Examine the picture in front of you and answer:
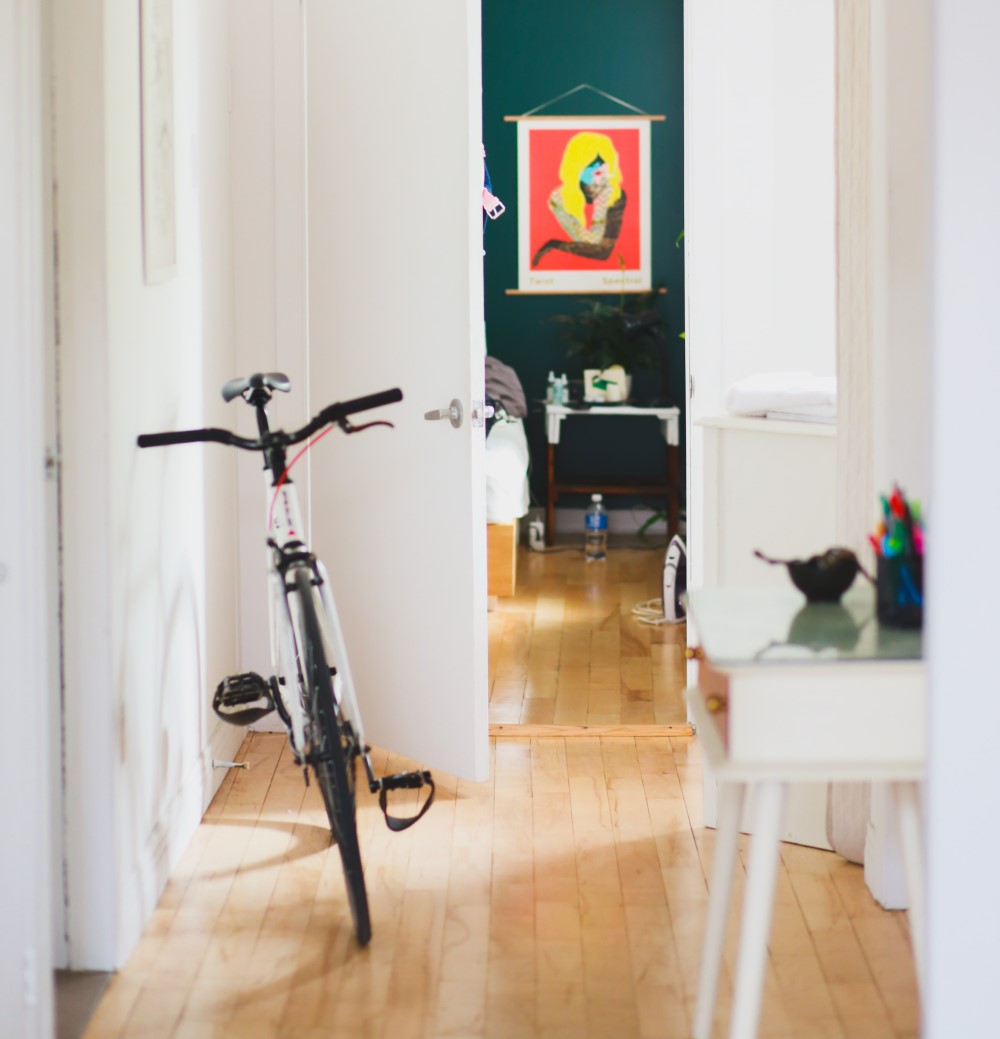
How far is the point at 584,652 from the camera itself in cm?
493

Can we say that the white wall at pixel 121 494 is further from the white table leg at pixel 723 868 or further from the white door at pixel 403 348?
the white table leg at pixel 723 868

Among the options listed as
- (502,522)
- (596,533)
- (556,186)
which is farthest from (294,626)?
(556,186)

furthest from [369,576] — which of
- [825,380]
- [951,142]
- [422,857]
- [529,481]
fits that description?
[529,481]

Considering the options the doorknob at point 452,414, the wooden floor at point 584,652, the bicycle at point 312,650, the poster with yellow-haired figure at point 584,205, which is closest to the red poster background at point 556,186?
the poster with yellow-haired figure at point 584,205

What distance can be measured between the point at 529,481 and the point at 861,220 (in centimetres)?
467

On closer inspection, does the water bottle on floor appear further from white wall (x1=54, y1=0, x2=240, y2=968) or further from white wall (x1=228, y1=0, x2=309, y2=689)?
white wall (x1=54, y1=0, x2=240, y2=968)

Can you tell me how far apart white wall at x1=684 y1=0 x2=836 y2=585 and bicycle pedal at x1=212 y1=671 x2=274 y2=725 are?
1268 millimetres

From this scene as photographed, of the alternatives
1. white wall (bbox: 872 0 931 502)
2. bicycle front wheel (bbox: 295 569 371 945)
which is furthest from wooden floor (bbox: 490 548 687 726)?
white wall (bbox: 872 0 931 502)

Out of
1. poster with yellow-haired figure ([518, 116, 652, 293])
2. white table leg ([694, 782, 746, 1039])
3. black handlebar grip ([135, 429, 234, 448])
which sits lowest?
white table leg ([694, 782, 746, 1039])

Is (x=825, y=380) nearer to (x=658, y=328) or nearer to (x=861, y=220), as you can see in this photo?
(x=861, y=220)

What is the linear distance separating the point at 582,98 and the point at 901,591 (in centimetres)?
581

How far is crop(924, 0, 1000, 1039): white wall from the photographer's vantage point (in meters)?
1.64

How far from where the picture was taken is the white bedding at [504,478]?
587 centimetres

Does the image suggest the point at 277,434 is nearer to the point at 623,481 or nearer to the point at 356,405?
the point at 356,405
